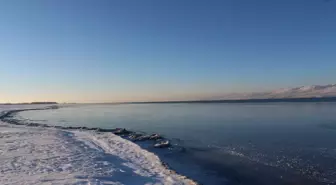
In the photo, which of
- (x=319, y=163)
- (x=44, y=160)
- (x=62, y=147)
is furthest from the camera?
(x=62, y=147)

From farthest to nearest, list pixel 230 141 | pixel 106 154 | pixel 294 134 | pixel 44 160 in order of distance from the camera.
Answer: pixel 294 134
pixel 230 141
pixel 106 154
pixel 44 160

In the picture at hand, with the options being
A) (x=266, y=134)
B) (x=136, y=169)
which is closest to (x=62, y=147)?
(x=136, y=169)

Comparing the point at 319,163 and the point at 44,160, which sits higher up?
the point at 44,160

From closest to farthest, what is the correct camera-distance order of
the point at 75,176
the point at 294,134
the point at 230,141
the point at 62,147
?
the point at 75,176, the point at 62,147, the point at 230,141, the point at 294,134

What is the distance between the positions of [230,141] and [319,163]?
820 cm

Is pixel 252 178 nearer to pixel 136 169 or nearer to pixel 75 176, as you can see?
pixel 136 169

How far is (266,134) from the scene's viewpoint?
2559 cm

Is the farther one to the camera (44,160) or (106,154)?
(106,154)

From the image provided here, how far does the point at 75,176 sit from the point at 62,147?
7.71m

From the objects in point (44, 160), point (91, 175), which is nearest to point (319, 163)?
point (91, 175)

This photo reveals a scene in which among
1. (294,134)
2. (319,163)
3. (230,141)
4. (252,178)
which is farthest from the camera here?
(294,134)

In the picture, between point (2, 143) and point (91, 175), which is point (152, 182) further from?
point (2, 143)

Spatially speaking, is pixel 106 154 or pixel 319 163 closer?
pixel 319 163

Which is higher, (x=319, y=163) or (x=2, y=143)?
(x=2, y=143)
